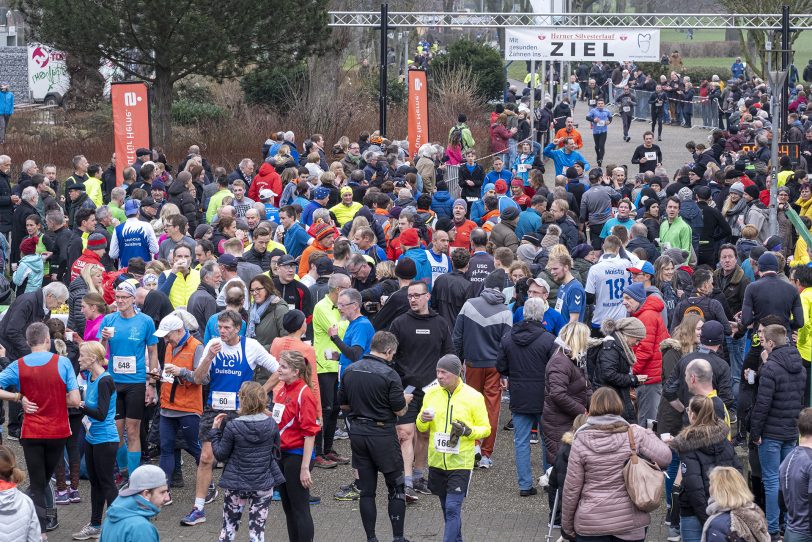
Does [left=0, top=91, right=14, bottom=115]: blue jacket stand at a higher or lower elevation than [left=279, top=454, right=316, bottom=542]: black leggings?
higher

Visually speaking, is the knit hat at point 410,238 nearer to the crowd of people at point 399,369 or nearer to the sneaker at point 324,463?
the crowd of people at point 399,369

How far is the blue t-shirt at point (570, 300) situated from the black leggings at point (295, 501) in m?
3.50

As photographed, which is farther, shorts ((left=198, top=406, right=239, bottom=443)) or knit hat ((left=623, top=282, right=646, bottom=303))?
knit hat ((left=623, top=282, right=646, bottom=303))

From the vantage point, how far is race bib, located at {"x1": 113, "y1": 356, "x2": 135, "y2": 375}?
9.73m

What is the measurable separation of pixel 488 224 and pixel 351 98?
20.0 m

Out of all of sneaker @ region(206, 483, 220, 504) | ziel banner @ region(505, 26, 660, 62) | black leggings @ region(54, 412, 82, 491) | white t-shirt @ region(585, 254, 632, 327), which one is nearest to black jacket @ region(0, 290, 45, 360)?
black leggings @ region(54, 412, 82, 491)

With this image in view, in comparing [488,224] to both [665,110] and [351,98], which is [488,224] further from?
[665,110]

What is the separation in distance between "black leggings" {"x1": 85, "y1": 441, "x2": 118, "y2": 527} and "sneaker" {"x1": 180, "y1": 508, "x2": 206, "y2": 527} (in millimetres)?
645

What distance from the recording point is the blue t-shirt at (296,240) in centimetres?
1377

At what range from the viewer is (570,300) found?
11.1 metres

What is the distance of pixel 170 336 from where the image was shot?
9609 millimetres

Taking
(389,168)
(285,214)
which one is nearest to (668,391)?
(285,214)

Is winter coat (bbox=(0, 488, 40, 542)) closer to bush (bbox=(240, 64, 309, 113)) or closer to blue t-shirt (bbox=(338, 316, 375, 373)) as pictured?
blue t-shirt (bbox=(338, 316, 375, 373))

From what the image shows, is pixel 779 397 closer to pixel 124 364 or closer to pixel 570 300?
pixel 570 300
